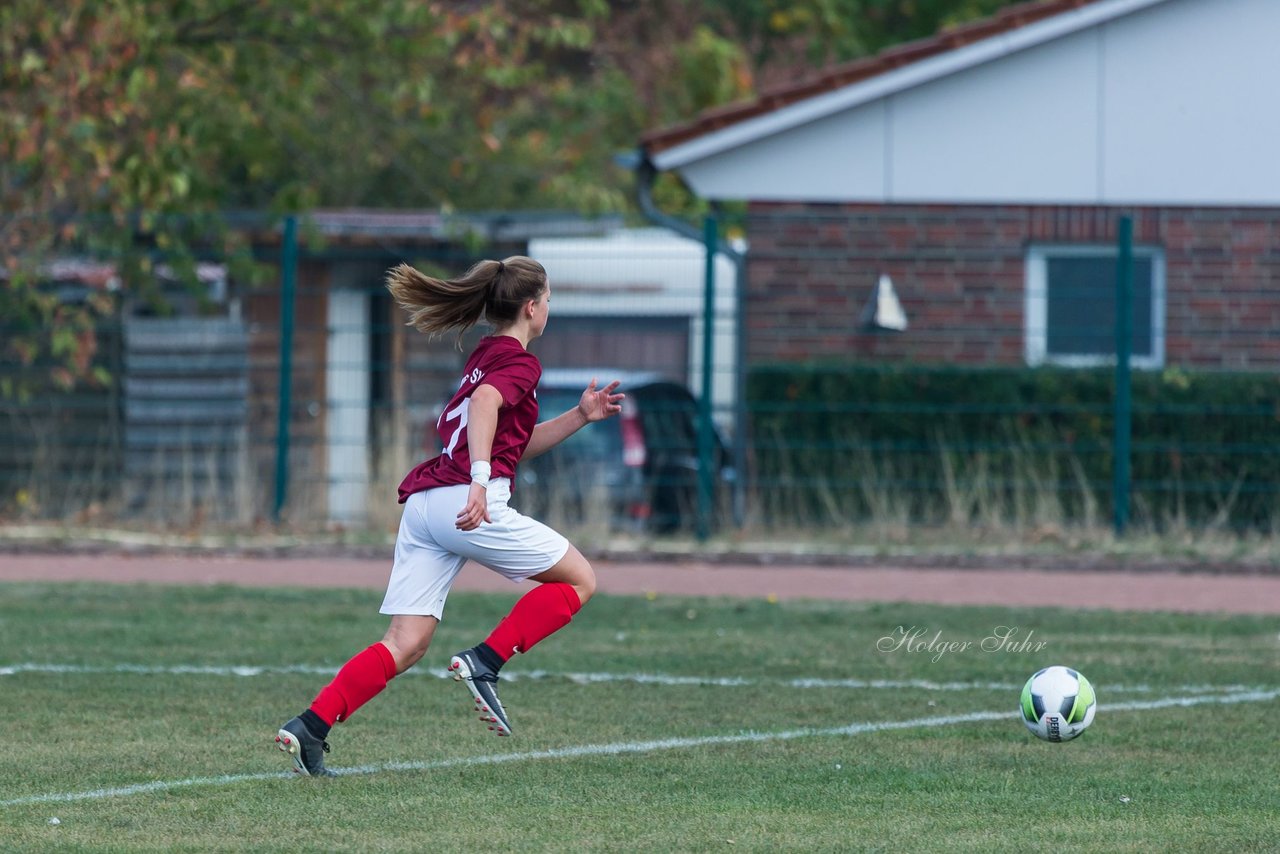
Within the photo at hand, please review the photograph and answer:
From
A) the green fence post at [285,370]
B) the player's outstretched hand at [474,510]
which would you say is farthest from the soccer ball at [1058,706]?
the green fence post at [285,370]

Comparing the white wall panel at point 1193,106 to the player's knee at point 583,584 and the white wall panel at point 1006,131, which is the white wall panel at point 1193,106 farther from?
the player's knee at point 583,584

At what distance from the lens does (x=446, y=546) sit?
5859 mm

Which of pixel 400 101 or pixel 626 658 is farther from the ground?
pixel 400 101

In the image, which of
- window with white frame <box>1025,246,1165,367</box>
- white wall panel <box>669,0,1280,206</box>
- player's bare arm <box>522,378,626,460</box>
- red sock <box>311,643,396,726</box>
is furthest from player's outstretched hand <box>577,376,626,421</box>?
white wall panel <box>669,0,1280,206</box>

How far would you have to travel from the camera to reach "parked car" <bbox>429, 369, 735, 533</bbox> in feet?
48.2

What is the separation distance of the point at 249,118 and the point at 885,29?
1349 cm

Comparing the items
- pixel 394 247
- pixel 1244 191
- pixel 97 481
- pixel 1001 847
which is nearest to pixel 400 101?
pixel 394 247

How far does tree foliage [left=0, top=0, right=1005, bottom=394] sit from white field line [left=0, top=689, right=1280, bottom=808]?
9.79 metres

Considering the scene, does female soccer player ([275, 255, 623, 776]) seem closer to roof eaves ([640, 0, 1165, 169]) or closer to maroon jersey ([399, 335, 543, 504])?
maroon jersey ([399, 335, 543, 504])

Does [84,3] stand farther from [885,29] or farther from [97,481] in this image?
[885,29]

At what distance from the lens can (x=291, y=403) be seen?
51.8ft

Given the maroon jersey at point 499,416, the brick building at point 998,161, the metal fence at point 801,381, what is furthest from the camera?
the brick building at point 998,161

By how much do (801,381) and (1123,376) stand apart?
2793mm

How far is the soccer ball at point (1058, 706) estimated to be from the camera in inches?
250
